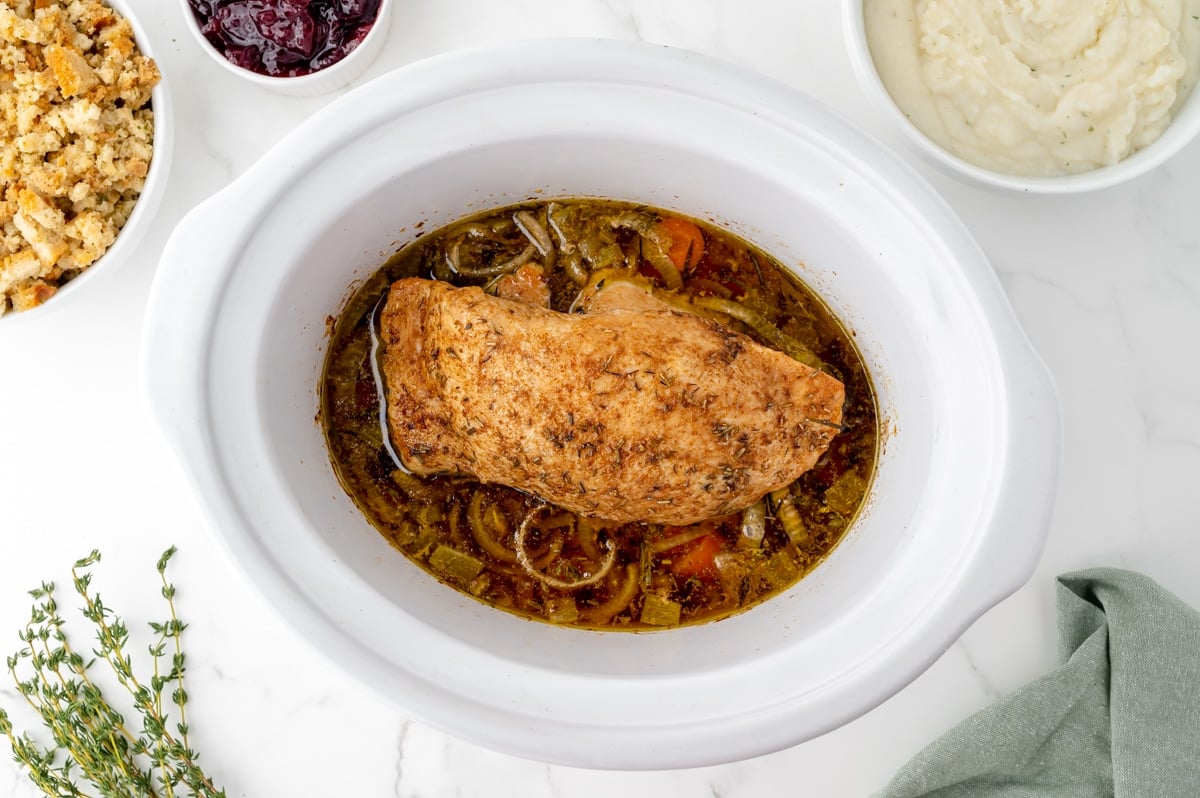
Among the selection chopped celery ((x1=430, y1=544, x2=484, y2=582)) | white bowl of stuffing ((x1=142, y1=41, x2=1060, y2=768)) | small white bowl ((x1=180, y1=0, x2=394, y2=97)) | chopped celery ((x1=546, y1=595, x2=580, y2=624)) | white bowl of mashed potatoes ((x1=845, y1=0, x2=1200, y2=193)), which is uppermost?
white bowl of mashed potatoes ((x1=845, y1=0, x2=1200, y2=193))

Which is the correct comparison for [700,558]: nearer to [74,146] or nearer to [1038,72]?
[1038,72]

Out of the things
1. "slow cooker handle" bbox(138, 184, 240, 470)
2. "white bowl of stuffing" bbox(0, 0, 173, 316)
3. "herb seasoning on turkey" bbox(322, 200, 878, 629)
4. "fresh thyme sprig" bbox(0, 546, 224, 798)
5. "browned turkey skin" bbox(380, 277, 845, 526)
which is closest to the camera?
"slow cooker handle" bbox(138, 184, 240, 470)

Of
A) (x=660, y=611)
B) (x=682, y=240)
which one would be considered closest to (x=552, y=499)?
(x=660, y=611)

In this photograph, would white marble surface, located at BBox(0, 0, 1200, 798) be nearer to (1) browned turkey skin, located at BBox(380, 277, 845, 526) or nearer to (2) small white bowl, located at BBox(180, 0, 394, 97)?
(2) small white bowl, located at BBox(180, 0, 394, 97)

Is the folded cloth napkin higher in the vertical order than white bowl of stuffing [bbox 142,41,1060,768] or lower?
lower

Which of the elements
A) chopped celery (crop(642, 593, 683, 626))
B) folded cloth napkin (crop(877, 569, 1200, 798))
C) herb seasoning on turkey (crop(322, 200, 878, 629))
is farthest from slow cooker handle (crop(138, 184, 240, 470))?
folded cloth napkin (crop(877, 569, 1200, 798))

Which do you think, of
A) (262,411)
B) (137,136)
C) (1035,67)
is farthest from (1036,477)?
(137,136)
